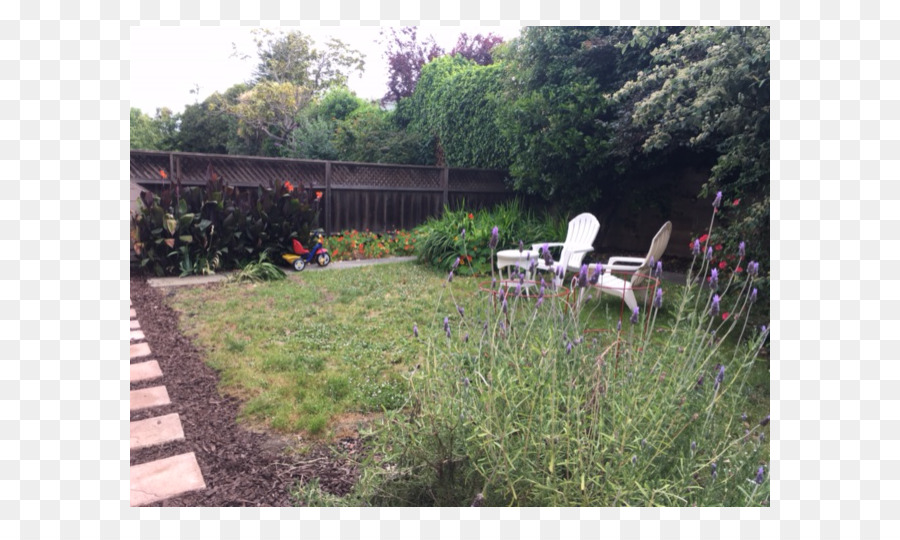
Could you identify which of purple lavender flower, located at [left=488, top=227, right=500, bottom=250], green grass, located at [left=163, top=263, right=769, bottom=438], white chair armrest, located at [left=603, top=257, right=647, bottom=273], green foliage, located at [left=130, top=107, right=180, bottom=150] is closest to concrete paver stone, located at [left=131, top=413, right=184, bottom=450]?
green grass, located at [left=163, top=263, right=769, bottom=438]

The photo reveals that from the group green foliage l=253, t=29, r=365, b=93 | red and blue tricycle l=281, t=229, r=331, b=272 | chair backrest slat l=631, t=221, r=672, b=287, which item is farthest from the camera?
green foliage l=253, t=29, r=365, b=93

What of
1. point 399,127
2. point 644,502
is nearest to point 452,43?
point 399,127

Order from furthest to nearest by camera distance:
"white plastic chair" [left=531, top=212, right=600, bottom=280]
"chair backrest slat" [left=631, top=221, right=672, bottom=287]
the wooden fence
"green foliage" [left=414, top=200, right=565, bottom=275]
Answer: the wooden fence → "green foliage" [left=414, top=200, right=565, bottom=275] → "white plastic chair" [left=531, top=212, right=600, bottom=280] → "chair backrest slat" [left=631, top=221, right=672, bottom=287]

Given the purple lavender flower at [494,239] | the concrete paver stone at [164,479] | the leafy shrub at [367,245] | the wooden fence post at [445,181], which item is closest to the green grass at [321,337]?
the purple lavender flower at [494,239]

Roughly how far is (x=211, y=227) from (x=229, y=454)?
4314 mm

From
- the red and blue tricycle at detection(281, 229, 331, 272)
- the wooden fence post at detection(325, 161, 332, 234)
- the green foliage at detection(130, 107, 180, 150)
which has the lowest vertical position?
the red and blue tricycle at detection(281, 229, 331, 272)

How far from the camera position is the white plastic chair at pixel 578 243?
17.8 feet

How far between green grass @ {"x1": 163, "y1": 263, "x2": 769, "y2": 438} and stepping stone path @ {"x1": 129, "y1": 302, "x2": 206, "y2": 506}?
33 centimetres

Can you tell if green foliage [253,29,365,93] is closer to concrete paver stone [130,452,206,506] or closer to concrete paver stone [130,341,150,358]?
concrete paver stone [130,341,150,358]

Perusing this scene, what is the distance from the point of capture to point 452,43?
46.8 feet

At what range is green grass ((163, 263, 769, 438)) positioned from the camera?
2645mm

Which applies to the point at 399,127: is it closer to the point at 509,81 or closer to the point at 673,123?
the point at 509,81

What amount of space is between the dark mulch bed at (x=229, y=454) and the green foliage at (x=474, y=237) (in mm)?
3842

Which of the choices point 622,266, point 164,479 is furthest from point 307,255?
point 164,479
